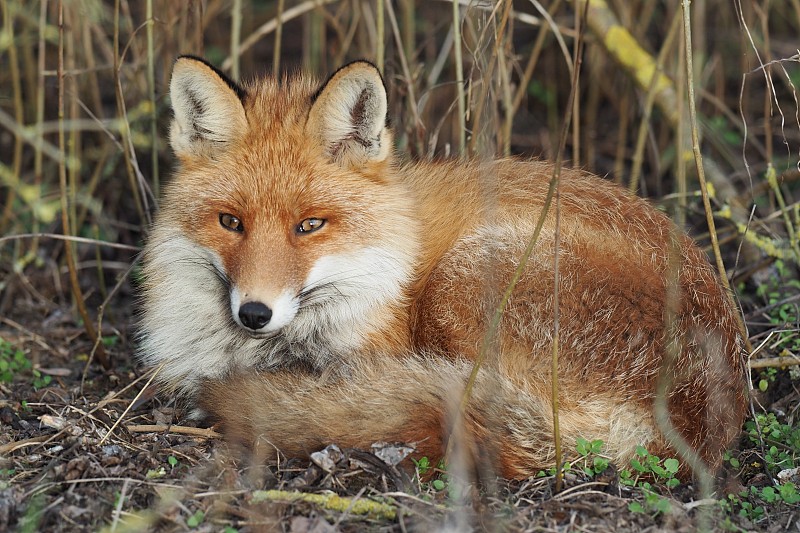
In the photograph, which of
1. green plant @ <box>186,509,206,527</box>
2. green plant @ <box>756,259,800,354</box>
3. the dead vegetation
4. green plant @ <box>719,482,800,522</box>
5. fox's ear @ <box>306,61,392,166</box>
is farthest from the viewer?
green plant @ <box>756,259,800,354</box>

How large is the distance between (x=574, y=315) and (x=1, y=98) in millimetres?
4174

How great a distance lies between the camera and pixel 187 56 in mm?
3094

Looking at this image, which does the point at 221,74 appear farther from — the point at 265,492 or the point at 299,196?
the point at 265,492

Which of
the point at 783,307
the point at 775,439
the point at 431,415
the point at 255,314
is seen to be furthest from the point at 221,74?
the point at 783,307

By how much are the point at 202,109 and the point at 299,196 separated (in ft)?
1.85

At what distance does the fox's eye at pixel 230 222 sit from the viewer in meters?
3.11

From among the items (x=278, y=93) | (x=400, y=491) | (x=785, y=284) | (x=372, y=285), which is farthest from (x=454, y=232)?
(x=785, y=284)

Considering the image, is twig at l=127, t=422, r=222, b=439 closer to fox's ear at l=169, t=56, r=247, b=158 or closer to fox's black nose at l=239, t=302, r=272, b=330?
fox's black nose at l=239, t=302, r=272, b=330

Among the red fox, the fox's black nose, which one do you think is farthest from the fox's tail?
the fox's black nose

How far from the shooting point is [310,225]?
311 cm

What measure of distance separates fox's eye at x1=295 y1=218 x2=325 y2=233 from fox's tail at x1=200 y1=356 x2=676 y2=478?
56 centimetres

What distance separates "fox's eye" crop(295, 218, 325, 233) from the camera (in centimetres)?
310

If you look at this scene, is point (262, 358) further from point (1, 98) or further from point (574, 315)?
point (1, 98)

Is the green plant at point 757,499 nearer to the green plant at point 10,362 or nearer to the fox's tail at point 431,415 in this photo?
the fox's tail at point 431,415
